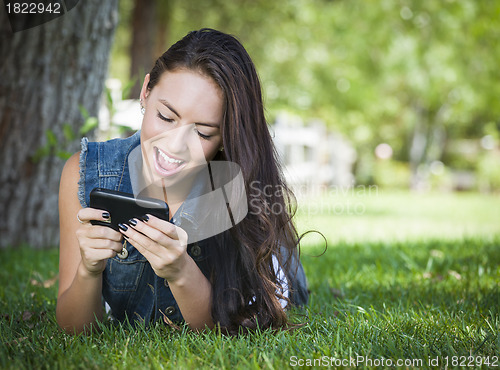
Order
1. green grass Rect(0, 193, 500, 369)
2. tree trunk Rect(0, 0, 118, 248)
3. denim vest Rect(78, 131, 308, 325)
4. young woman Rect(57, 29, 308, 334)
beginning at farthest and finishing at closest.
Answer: tree trunk Rect(0, 0, 118, 248), denim vest Rect(78, 131, 308, 325), young woman Rect(57, 29, 308, 334), green grass Rect(0, 193, 500, 369)

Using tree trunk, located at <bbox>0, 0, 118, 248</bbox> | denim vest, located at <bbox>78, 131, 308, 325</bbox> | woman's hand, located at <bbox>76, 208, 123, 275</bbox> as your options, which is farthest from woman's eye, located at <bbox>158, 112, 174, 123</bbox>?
tree trunk, located at <bbox>0, 0, 118, 248</bbox>

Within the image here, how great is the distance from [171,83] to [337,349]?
1144 mm

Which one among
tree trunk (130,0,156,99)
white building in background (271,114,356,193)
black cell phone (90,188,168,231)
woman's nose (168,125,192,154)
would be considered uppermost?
tree trunk (130,0,156,99)

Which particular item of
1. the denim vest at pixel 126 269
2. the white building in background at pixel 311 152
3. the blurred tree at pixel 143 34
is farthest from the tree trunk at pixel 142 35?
the denim vest at pixel 126 269

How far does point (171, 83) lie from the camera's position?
76.3 inches

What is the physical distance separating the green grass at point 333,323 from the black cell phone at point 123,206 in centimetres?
43

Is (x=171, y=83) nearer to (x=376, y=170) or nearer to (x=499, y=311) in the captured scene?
(x=499, y=311)

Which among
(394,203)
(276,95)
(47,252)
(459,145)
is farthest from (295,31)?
(459,145)

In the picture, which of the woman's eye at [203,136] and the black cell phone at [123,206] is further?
the woman's eye at [203,136]

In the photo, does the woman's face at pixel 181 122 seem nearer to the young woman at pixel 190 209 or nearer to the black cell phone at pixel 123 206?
the young woman at pixel 190 209

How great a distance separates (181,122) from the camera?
1885 millimetres

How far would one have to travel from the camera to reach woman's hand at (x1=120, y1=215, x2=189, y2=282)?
167 centimetres

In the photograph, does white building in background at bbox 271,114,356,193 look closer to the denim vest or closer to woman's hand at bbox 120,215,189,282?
the denim vest

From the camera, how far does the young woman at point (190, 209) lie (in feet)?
6.10
